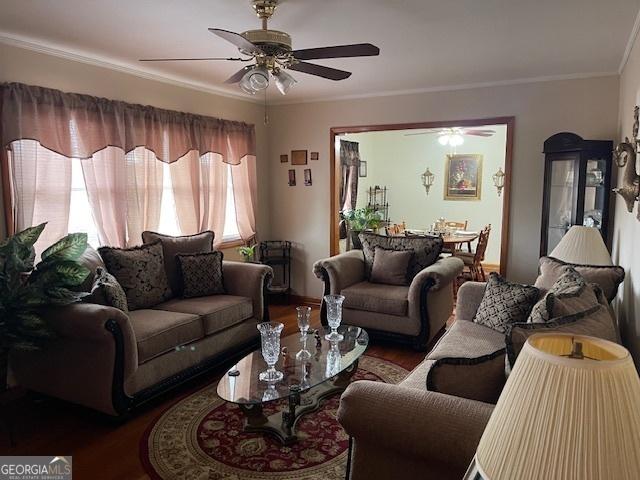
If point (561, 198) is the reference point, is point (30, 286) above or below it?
below

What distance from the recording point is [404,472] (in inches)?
66.1

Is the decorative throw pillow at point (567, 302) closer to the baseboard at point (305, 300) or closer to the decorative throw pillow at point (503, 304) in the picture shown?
the decorative throw pillow at point (503, 304)

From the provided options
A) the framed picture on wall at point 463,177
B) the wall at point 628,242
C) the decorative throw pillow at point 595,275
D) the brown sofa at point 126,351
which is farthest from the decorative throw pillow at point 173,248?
the framed picture on wall at point 463,177

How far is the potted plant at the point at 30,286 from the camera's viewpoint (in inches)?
104

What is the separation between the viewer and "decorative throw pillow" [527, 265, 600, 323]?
197cm

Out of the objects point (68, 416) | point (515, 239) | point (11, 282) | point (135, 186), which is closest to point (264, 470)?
point (68, 416)

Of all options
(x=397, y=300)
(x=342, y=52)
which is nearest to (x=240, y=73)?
(x=342, y=52)

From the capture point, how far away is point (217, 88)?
4.91 meters

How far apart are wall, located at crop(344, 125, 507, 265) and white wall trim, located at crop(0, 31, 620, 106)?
241 cm

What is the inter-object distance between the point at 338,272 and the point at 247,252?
130 cm

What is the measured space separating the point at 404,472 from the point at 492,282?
6.00ft

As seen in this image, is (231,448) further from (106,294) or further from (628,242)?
(628,242)

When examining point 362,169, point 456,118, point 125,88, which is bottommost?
point 362,169

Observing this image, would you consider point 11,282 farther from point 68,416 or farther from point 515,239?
point 515,239
